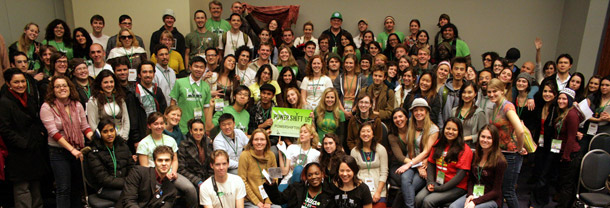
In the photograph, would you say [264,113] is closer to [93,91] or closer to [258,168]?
[258,168]

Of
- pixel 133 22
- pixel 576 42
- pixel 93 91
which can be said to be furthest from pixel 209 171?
pixel 576 42

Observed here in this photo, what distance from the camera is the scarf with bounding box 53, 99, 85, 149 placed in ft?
12.2

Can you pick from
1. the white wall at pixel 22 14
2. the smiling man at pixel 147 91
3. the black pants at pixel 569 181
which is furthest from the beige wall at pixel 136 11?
the black pants at pixel 569 181

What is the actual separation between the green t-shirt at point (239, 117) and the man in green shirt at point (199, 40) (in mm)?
1820

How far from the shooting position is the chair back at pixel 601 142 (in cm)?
416

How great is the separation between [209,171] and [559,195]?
167 inches

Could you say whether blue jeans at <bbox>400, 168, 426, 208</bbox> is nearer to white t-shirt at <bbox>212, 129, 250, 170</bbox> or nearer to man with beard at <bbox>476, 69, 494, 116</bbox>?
man with beard at <bbox>476, 69, 494, 116</bbox>

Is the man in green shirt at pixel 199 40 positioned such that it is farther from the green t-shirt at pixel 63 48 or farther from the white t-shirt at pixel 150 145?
the white t-shirt at pixel 150 145

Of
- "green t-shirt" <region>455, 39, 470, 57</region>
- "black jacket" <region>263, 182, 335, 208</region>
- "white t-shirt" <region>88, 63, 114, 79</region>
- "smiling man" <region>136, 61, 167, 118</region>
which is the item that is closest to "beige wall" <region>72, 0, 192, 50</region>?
"white t-shirt" <region>88, 63, 114, 79</region>

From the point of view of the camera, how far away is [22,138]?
3.71 meters

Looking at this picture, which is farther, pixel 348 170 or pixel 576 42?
pixel 576 42

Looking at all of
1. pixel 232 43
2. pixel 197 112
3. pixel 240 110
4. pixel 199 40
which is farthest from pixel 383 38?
pixel 197 112

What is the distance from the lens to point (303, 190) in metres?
3.71

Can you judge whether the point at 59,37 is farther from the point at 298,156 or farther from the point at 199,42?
the point at 298,156
